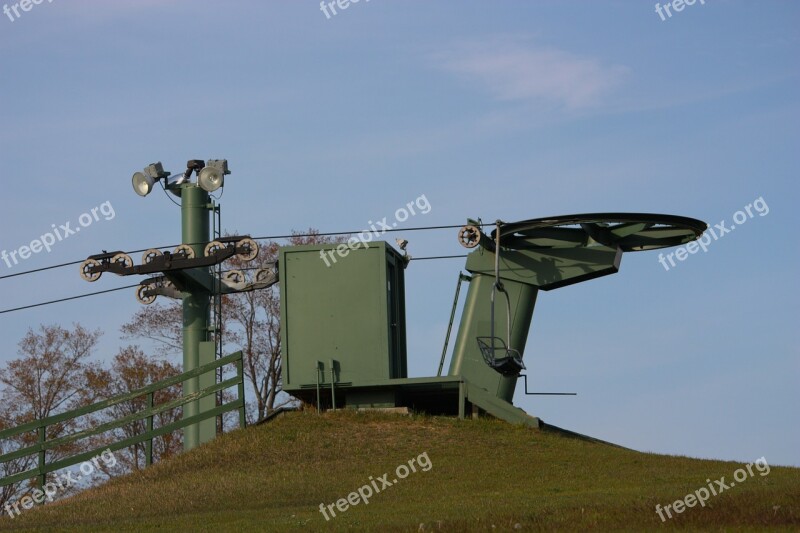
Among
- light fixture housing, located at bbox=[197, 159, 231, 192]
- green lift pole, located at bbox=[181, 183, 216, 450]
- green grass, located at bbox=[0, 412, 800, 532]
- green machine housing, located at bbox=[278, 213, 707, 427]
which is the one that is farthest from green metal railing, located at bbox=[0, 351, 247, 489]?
light fixture housing, located at bbox=[197, 159, 231, 192]

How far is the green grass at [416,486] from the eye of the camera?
1473cm

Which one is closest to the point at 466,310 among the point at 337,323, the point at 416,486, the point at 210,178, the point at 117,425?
the point at 337,323

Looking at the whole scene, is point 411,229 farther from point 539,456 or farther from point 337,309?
point 539,456

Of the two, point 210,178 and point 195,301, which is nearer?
point 195,301

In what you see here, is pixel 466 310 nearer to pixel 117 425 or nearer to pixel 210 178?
pixel 210 178

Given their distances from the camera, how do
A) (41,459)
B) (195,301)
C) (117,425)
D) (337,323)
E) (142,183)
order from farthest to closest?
(142,183) → (195,301) → (337,323) → (117,425) → (41,459)

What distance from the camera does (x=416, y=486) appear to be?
19.0 m

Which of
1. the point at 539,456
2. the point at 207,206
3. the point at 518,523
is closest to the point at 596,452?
the point at 539,456

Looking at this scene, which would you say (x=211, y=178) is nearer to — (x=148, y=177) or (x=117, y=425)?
(x=148, y=177)

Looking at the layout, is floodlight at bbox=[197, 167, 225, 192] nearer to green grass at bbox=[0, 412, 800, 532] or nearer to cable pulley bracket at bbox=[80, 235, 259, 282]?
cable pulley bracket at bbox=[80, 235, 259, 282]

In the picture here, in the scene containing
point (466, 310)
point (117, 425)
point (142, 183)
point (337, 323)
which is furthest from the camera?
point (142, 183)

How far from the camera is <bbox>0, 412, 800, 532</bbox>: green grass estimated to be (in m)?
14.7

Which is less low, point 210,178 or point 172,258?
point 210,178

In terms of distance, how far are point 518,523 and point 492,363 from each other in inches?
339
